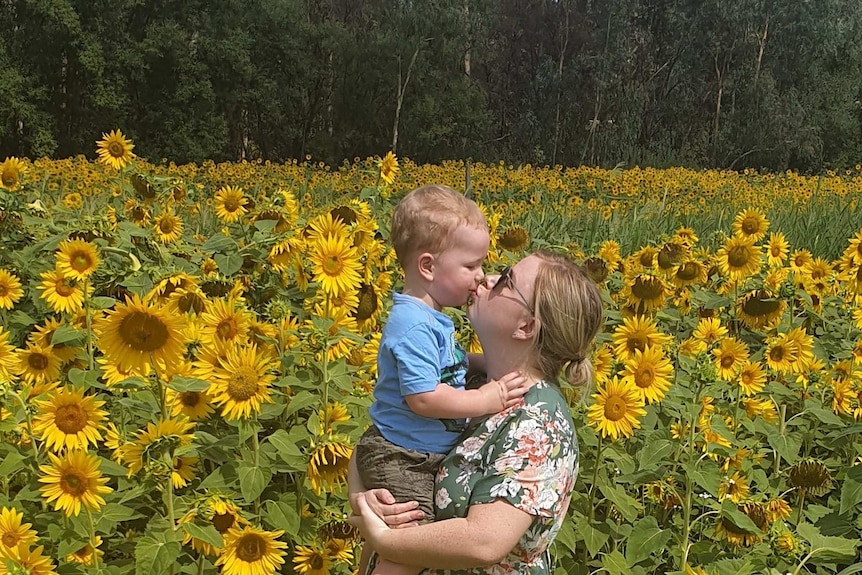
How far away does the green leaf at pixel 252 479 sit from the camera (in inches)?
71.9

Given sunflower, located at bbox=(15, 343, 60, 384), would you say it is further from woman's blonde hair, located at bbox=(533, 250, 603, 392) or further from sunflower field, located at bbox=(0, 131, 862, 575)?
woman's blonde hair, located at bbox=(533, 250, 603, 392)

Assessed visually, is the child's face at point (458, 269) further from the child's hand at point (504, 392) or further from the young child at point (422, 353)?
the child's hand at point (504, 392)

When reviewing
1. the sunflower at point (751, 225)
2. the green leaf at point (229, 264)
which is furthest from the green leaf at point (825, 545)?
the sunflower at point (751, 225)

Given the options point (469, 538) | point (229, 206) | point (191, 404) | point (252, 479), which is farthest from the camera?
point (229, 206)

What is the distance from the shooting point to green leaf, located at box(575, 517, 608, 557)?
84.0 inches

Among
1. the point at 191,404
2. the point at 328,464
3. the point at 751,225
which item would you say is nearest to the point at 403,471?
the point at 328,464

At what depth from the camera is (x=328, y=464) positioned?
187cm

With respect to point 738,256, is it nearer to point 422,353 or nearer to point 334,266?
point 334,266

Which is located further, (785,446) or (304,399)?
(785,446)

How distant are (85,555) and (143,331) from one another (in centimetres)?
55

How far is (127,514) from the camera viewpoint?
183cm

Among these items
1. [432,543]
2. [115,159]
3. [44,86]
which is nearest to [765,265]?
[432,543]

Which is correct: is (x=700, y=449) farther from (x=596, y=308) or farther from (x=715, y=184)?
(x=715, y=184)

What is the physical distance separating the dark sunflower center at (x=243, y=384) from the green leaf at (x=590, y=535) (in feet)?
3.02
